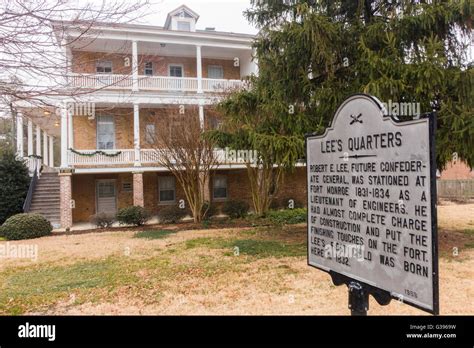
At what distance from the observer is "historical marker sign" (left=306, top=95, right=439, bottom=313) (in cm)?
214

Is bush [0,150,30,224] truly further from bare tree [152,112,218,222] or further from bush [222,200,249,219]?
bush [222,200,249,219]

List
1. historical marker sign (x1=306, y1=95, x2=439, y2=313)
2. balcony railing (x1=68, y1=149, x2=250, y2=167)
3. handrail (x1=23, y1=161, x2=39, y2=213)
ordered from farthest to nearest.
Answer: balcony railing (x1=68, y1=149, x2=250, y2=167) → handrail (x1=23, y1=161, x2=39, y2=213) → historical marker sign (x1=306, y1=95, x2=439, y2=313)

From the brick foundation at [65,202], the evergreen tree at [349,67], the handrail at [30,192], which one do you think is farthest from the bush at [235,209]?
the handrail at [30,192]

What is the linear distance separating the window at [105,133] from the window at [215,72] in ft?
21.2

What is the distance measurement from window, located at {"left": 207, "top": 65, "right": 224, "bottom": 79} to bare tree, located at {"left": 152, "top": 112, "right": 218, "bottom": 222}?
672cm

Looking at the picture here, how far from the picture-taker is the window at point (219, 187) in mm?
19906

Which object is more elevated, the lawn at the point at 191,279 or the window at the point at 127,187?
the window at the point at 127,187

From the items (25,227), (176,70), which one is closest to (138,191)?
(25,227)

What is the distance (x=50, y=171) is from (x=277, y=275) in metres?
17.1

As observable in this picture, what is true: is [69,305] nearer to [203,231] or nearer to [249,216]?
[203,231]

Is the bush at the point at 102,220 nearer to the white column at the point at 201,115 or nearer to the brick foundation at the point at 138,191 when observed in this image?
the brick foundation at the point at 138,191

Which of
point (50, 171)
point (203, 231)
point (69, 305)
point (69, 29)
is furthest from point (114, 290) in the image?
point (50, 171)

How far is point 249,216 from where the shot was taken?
1571 cm

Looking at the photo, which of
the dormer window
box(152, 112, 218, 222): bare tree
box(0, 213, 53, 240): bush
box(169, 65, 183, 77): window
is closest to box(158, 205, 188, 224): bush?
box(152, 112, 218, 222): bare tree
